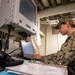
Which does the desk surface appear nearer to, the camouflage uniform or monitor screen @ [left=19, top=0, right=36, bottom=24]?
the camouflage uniform

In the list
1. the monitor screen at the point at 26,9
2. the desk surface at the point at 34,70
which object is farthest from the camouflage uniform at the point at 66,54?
the monitor screen at the point at 26,9

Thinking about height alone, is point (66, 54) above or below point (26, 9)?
below

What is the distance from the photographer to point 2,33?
5.96 feet

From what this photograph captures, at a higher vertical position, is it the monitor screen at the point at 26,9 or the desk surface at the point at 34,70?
the monitor screen at the point at 26,9

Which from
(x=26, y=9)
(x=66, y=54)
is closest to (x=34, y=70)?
(x=66, y=54)

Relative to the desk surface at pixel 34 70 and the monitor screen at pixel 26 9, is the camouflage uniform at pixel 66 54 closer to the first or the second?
the desk surface at pixel 34 70

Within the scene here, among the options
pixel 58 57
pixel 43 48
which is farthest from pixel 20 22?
pixel 43 48

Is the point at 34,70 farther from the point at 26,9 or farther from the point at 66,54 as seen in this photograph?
the point at 26,9

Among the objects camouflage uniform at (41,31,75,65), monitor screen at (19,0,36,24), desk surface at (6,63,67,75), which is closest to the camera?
desk surface at (6,63,67,75)

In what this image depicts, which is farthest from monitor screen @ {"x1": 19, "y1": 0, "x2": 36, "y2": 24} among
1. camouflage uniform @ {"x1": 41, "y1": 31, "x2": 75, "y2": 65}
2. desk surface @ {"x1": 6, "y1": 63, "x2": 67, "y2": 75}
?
desk surface @ {"x1": 6, "y1": 63, "x2": 67, "y2": 75}

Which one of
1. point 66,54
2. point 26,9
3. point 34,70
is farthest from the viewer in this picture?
point 26,9

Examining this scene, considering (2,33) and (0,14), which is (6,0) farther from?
(2,33)

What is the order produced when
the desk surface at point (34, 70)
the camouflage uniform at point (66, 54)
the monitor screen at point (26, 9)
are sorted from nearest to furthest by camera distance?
1. the desk surface at point (34, 70)
2. the camouflage uniform at point (66, 54)
3. the monitor screen at point (26, 9)

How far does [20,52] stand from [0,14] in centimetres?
62
